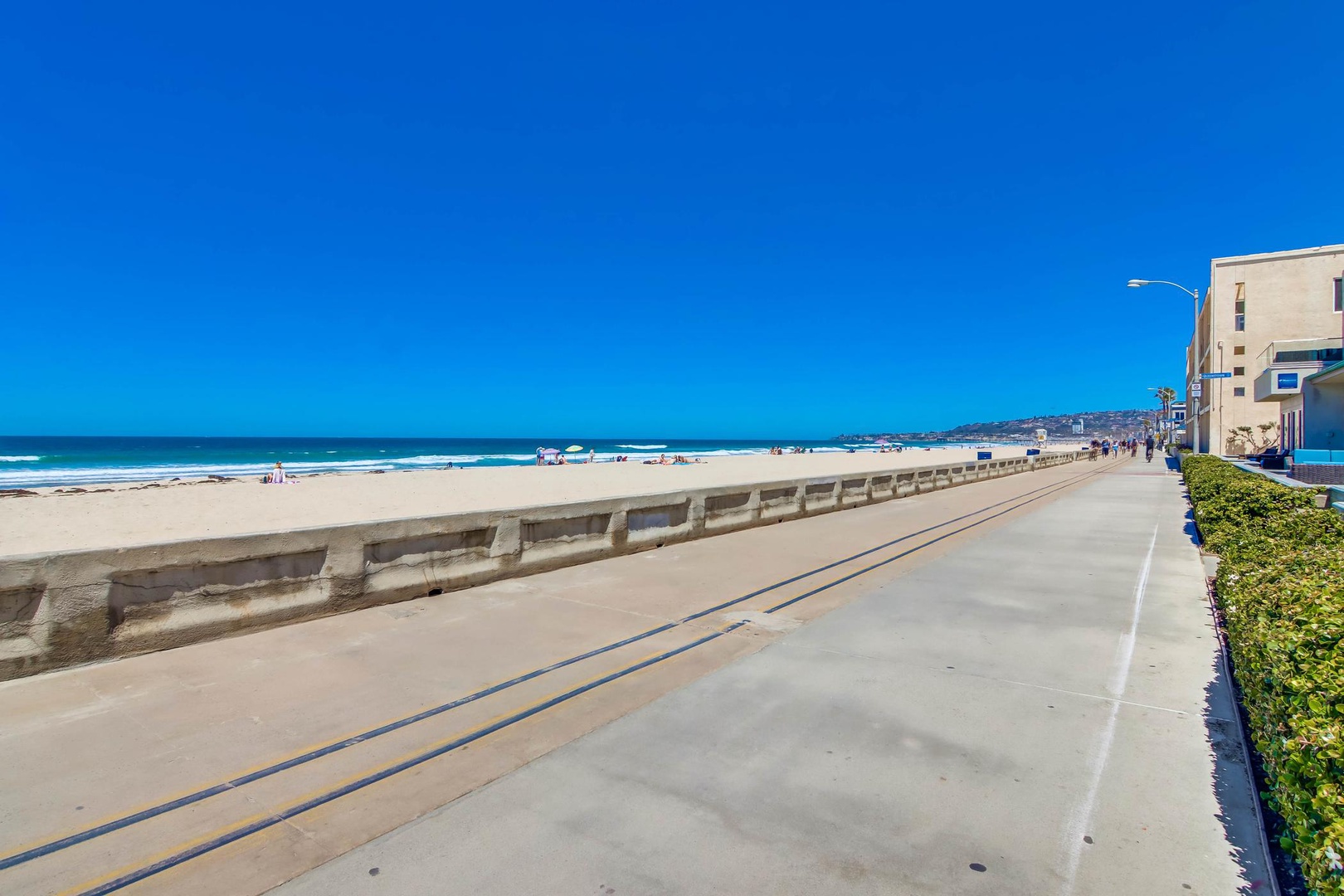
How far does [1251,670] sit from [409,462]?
70.5 m

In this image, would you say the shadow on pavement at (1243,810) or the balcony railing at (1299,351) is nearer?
the shadow on pavement at (1243,810)

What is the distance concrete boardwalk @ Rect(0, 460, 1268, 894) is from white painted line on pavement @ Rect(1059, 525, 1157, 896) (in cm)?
2

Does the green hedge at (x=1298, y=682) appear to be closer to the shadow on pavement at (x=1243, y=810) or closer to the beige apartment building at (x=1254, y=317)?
the shadow on pavement at (x=1243, y=810)

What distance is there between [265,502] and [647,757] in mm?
27291

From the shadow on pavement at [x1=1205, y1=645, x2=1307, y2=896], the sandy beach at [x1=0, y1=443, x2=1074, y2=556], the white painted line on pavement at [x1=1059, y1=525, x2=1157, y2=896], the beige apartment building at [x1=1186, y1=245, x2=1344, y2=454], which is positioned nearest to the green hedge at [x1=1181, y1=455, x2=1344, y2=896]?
the shadow on pavement at [x1=1205, y1=645, x2=1307, y2=896]

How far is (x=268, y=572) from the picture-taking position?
601 cm

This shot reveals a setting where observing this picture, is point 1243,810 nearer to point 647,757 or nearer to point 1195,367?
point 647,757

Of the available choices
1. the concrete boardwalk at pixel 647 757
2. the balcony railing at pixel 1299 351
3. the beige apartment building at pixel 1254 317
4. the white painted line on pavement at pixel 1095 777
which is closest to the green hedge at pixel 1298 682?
the concrete boardwalk at pixel 647 757

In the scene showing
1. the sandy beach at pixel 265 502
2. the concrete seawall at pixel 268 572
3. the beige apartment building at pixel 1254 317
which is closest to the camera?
the concrete seawall at pixel 268 572

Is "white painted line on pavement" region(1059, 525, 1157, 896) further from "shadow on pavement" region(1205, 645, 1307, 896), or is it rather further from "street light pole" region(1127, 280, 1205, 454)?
"street light pole" region(1127, 280, 1205, 454)

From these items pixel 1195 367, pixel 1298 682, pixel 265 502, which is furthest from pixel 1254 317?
pixel 265 502

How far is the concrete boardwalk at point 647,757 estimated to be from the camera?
9.40ft

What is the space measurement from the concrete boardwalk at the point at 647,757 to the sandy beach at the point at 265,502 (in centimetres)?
586

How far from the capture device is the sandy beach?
18312 mm
